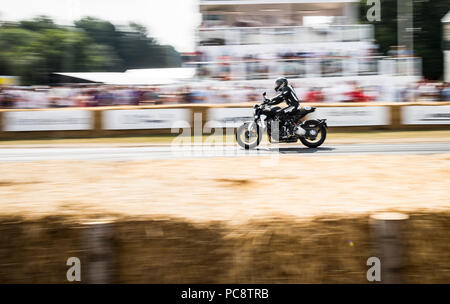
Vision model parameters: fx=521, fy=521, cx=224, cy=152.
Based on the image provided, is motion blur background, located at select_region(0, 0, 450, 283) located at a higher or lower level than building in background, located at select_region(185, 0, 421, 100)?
lower

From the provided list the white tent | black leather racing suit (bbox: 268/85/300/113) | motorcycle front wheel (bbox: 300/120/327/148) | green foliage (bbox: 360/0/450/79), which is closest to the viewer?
black leather racing suit (bbox: 268/85/300/113)

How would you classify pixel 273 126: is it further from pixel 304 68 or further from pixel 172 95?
pixel 304 68

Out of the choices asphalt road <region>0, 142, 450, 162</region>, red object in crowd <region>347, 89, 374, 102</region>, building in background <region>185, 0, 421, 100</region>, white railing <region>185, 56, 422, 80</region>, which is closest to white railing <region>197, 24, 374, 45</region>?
building in background <region>185, 0, 421, 100</region>

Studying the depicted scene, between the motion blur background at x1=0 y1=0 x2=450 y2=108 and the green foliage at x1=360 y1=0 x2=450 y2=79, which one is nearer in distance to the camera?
the motion blur background at x1=0 y1=0 x2=450 y2=108

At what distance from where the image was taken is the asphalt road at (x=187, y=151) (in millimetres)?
11367

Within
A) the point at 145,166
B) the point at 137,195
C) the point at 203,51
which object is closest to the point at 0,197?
the point at 137,195

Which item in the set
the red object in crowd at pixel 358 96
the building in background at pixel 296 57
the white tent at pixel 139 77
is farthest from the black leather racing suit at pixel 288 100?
the white tent at pixel 139 77

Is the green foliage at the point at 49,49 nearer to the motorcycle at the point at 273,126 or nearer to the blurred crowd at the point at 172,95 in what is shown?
the blurred crowd at the point at 172,95

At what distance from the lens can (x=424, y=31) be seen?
40844 mm

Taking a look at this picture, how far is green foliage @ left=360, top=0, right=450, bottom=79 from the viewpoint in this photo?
40438 mm

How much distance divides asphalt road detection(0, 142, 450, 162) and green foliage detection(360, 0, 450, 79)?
30045 mm

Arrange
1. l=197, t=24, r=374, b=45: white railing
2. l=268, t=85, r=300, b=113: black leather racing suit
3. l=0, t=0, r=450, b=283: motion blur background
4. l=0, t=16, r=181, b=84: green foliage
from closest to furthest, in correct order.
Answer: l=0, t=0, r=450, b=283: motion blur background → l=268, t=85, r=300, b=113: black leather racing suit → l=197, t=24, r=374, b=45: white railing → l=0, t=16, r=181, b=84: green foliage

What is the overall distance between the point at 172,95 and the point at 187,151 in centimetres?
689

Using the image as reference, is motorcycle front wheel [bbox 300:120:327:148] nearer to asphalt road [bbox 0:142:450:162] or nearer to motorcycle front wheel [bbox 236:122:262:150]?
asphalt road [bbox 0:142:450:162]
